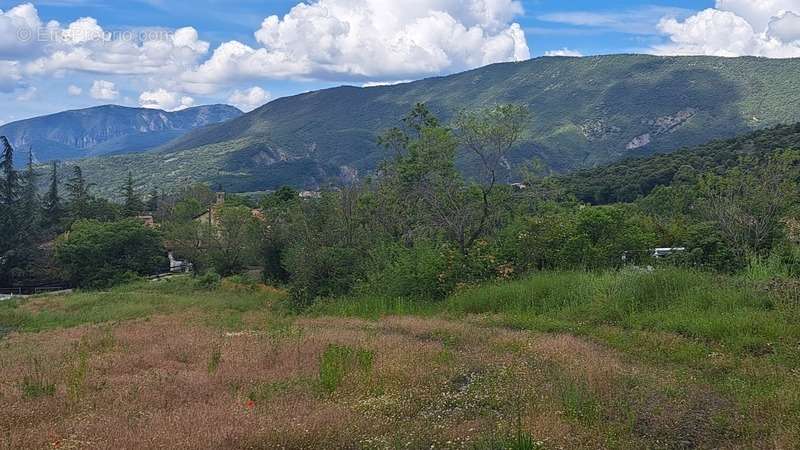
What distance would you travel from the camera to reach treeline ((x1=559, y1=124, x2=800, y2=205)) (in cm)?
5806

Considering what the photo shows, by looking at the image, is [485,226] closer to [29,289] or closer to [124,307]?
[124,307]

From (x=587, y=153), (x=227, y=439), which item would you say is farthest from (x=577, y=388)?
(x=587, y=153)

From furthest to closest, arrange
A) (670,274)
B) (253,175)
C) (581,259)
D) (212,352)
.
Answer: (253,175), (581,259), (670,274), (212,352)

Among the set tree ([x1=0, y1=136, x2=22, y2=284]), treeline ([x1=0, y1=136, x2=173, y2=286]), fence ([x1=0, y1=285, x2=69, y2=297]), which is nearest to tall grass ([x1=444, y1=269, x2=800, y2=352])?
treeline ([x1=0, y1=136, x2=173, y2=286])

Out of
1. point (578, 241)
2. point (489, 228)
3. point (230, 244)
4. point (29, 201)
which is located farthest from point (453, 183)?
point (29, 201)

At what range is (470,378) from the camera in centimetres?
884

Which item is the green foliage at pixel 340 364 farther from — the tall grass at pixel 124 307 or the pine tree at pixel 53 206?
the pine tree at pixel 53 206

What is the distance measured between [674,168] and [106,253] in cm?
5854

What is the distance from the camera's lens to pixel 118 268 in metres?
52.9

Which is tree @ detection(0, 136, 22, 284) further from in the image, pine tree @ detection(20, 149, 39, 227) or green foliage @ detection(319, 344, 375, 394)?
green foliage @ detection(319, 344, 375, 394)

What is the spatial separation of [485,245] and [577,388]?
1357cm

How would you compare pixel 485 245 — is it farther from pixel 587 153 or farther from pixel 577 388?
pixel 587 153

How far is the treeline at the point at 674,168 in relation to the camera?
5806cm

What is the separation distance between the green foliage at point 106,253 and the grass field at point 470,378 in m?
39.5
